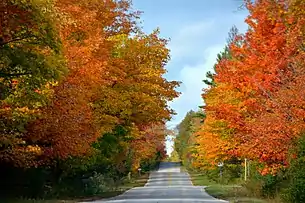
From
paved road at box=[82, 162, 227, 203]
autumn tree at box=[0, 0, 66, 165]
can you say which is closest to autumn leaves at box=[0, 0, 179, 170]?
autumn tree at box=[0, 0, 66, 165]

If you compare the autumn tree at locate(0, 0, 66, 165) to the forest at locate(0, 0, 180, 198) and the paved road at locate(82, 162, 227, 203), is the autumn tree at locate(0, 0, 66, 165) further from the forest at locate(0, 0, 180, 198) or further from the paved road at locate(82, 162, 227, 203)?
the paved road at locate(82, 162, 227, 203)

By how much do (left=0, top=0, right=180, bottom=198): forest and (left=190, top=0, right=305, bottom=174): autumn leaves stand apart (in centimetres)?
421

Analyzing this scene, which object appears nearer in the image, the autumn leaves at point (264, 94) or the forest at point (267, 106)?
the forest at point (267, 106)

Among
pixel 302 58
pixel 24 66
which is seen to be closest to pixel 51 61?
pixel 24 66

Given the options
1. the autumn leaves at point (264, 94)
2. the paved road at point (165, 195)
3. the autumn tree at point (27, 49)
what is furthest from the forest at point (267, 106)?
the autumn tree at point (27, 49)

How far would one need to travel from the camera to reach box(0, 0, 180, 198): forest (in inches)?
637

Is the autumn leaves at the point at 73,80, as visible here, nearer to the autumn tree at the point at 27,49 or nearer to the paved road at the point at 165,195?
the autumn tree at the point at 27,49

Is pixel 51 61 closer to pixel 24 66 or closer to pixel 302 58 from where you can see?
pixel 24 66

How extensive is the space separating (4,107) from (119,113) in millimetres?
13119

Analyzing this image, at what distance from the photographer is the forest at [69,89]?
16.2 metres

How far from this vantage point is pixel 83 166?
34.1 m

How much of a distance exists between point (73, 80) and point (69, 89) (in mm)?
1523

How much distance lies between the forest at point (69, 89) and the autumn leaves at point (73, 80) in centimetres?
4

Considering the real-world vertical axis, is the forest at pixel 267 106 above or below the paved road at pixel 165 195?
above
